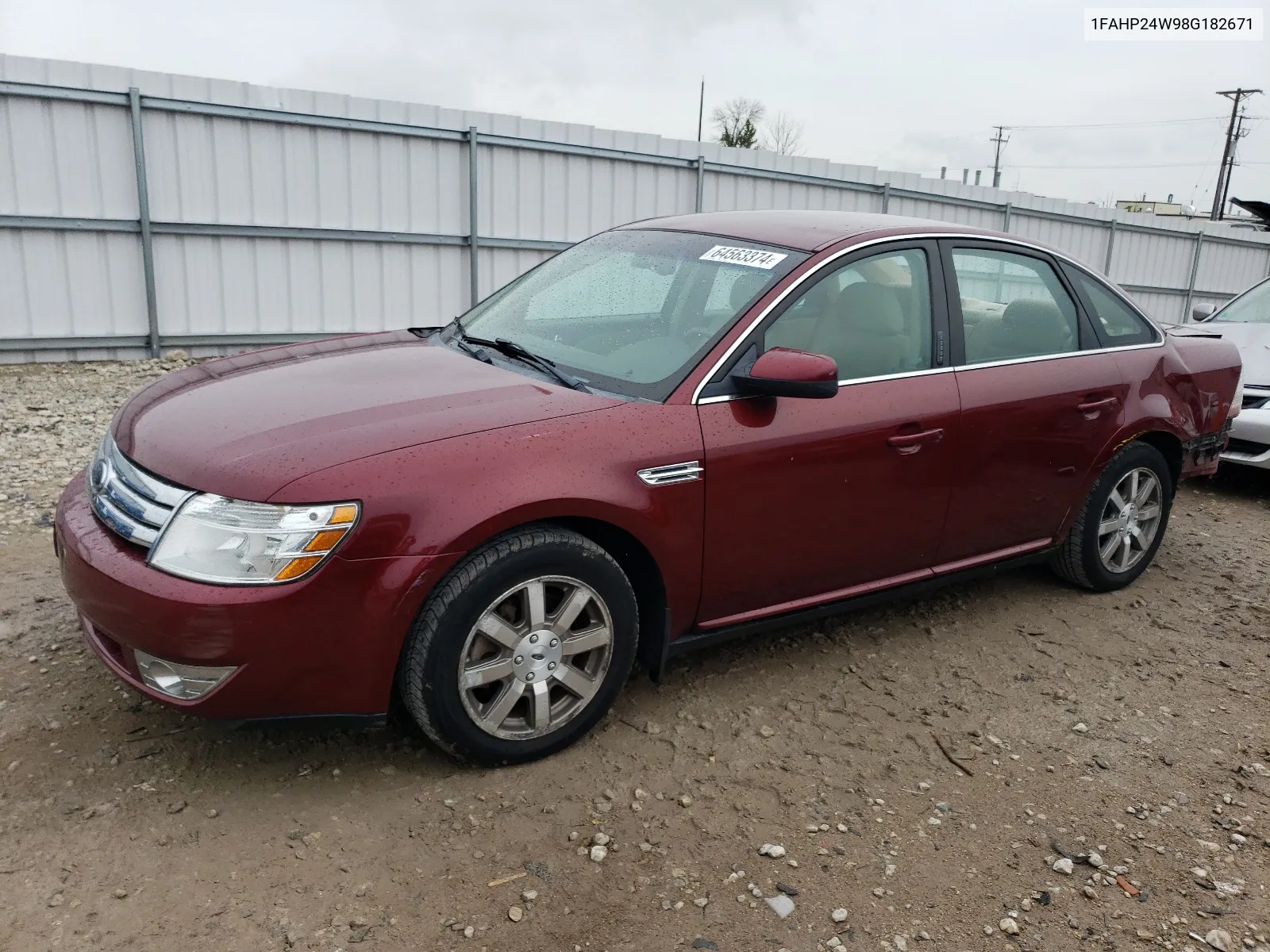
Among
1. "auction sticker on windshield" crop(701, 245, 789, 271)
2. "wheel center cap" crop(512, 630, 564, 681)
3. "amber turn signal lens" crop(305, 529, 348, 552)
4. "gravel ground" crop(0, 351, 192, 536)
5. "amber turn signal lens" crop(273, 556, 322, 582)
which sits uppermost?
"auction sticker on windshield" crop(701, 245, 789, 271)

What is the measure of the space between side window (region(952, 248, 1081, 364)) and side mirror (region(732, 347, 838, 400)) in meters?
1.00

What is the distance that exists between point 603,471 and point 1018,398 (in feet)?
6.25

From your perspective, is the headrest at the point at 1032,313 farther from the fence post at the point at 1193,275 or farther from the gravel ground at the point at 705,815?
the fence post at the point at 1193,275

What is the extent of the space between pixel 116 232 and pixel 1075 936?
8.91m

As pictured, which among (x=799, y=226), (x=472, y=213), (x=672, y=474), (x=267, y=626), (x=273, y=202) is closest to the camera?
(x=267, y=626)

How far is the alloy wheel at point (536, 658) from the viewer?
2.81 m

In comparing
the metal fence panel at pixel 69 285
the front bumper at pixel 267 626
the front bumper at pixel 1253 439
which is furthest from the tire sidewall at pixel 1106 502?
the metal fence panel at pixel 69 285

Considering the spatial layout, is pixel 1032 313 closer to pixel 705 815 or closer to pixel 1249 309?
pixel 705 815

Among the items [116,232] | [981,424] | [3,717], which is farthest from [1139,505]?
[116,232]

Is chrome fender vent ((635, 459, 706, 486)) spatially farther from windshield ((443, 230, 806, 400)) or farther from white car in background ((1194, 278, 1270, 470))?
white car in background ((1194, 278, 1270, 470))

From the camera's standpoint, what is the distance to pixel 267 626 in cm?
250

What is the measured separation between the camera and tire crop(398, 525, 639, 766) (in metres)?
2.71

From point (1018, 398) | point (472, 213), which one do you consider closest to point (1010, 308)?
point (1018, 398)

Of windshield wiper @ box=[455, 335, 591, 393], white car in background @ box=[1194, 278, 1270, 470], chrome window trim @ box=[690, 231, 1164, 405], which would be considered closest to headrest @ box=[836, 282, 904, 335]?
chrome window trim @ box=[690, 231, 1164, 405]
